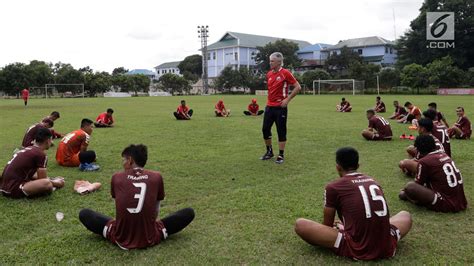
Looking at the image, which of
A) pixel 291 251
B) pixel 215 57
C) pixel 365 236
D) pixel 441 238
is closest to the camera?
pixel 365 236

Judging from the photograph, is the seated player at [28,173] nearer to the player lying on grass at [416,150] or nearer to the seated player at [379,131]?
the player lying on grass at [416,150]

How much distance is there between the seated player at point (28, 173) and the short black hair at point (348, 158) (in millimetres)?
4680

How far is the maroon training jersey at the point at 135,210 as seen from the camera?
4602mm

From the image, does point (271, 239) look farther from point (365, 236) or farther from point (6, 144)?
point (6, 144)

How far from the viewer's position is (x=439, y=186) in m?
5.91

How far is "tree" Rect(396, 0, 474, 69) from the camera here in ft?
209

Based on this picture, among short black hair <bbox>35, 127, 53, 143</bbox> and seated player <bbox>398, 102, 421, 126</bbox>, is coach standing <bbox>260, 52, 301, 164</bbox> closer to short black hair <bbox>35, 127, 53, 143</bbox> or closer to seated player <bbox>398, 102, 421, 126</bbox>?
short black hair <bbox>35, 127, 53, 143</bbox>

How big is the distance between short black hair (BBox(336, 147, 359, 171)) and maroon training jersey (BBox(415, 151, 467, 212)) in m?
2.01

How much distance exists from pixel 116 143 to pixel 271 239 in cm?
909

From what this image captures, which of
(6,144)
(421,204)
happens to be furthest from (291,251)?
(6,144)

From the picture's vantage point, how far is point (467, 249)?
4656 mm

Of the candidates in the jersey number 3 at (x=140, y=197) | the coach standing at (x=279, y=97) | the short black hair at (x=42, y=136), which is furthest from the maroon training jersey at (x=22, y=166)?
the coach standing at (x=279, y=97)

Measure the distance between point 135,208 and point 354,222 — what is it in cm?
237

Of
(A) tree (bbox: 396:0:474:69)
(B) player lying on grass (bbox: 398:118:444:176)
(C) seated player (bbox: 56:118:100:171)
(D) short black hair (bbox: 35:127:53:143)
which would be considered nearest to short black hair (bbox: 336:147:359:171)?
(B) player lying on grass (bbox: 398:118:444:176)
